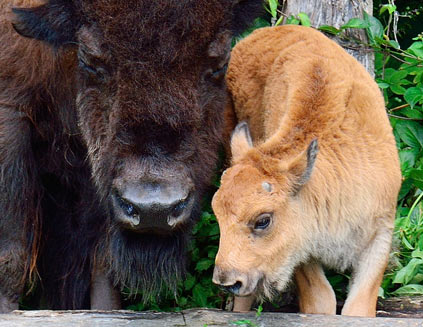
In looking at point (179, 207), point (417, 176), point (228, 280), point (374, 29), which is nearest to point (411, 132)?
point (417, 176)

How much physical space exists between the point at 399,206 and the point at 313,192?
1.75 metres

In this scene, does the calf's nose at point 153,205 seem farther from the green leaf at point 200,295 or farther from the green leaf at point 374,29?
the green leaf at point 374,29

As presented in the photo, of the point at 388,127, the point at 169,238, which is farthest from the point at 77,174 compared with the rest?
the point at 388,127

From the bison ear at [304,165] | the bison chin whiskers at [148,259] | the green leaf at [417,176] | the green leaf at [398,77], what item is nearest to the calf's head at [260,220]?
the bison ear at [304,165]

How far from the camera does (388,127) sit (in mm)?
5461

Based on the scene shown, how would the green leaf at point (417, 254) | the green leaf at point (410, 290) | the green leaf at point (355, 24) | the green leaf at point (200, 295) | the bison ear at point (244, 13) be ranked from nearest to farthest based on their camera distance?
the bison ear at point (244, 13)
the green leaf at point (410, 290)
the green leaf at point (417, 254)
the green leaf at point (200, 295)
the green leaf at point (355, 24)

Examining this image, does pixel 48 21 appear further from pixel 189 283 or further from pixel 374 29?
pixel 374 29

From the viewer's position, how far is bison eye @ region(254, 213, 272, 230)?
15.4ft

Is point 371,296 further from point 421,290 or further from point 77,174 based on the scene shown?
point 77,174

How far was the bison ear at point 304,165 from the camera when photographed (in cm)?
476

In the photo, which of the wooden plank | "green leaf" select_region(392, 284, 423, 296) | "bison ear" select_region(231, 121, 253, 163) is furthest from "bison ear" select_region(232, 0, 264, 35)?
"green leaf" select_region(392, 284, 423, 296)

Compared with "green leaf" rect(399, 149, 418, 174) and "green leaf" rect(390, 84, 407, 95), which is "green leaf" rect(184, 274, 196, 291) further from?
"green leaf" rect(390, 84, 407, 95)

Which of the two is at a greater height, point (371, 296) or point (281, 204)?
point (281, 204)

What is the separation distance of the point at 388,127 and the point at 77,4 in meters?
2.14
